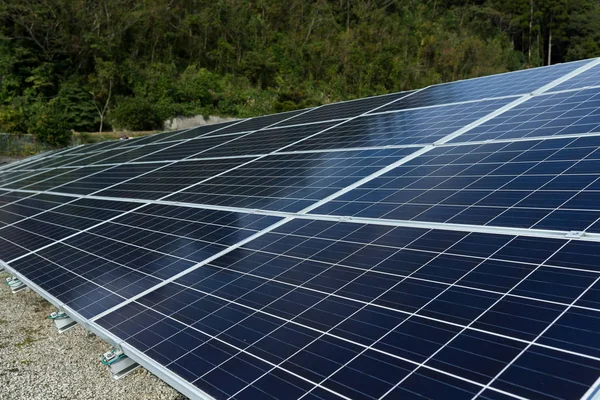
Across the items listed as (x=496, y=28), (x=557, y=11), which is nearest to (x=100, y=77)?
(x=496, y=28)

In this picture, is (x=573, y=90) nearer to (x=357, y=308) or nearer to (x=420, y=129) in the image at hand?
(x=420, y=129)

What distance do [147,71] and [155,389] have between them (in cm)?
5035

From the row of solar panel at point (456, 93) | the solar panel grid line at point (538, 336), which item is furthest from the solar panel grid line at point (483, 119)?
the solar panel grid line at point (538, 336)

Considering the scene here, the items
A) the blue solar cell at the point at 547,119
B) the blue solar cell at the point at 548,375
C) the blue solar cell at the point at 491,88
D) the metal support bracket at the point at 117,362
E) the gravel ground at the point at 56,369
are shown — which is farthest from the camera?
the blue solar cell at the point at 491,88

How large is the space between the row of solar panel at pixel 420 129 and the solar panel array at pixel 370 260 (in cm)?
8

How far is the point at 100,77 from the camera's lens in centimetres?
4834

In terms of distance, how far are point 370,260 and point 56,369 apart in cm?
640

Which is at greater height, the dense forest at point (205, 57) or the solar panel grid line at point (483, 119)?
the dense forest at point (205, 57)

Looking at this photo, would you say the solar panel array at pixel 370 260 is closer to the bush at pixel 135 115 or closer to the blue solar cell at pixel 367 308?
the blue solar cell at pixel 367 308

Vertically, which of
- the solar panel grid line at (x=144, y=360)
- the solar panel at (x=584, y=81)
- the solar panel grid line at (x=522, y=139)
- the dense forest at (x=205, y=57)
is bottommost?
the solar panel grid line at (x=144, y=360)

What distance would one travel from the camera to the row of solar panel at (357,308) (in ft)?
12.4

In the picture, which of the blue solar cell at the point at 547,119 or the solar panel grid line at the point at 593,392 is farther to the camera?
the blue solar cell at the point at 547,119

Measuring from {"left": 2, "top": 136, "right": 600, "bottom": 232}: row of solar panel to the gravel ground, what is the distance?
3.65m

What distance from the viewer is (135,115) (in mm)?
46344
